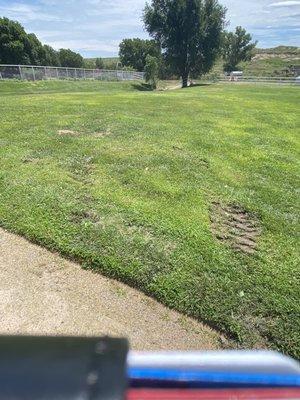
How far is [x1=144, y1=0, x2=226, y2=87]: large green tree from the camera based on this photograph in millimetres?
41375

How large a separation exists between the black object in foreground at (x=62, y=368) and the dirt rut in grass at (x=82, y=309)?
8.34ft

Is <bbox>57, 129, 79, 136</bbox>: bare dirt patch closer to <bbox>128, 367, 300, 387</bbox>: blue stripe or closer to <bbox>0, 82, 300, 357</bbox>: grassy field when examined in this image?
<bbox>0, 82, 300, 357</bbox>: grassy field

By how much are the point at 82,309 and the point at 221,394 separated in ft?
9.65

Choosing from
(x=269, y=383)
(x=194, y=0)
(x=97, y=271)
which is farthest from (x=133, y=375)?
(x=194, y=0)

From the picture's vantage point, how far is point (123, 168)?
7594 mm

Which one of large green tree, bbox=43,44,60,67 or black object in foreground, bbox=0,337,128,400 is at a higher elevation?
black object in foreground, bbox=0,337,128,400

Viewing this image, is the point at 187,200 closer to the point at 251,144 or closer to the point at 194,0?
the point at 251,144

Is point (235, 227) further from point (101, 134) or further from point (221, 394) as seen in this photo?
point (101, 134)

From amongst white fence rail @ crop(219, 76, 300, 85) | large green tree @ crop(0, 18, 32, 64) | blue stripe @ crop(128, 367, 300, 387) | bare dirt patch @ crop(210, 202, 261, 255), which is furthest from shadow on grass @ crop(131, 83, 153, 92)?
blue stripe @ crop(128, 367, 300, 387)

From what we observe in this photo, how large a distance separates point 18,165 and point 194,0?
39905mm

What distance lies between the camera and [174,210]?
5.98 m

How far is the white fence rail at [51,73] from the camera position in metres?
29.9

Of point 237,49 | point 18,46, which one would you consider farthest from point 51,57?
point 237,49

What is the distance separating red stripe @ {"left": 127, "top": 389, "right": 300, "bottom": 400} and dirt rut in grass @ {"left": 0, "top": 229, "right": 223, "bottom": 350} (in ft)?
8.11
